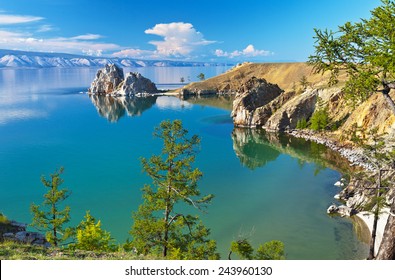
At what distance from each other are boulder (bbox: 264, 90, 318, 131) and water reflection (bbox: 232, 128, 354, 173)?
4.86 m

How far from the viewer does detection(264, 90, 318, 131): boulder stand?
104000mm

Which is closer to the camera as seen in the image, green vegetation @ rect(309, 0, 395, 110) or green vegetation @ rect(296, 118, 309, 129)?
green vegetation @ rect(309, 0, 395, 110)

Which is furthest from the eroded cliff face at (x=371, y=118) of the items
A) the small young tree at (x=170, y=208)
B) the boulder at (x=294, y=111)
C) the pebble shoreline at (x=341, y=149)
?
the small young tree at (x=170, y=208)

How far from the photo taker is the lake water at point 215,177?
138 ft

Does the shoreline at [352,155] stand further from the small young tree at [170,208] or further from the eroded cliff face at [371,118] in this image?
the small young tree at [170,208]

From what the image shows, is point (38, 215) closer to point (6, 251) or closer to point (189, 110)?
point (6, 251)

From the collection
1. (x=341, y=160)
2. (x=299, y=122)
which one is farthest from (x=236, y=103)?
(x=341, y=160)

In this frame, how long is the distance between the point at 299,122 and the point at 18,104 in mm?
132968

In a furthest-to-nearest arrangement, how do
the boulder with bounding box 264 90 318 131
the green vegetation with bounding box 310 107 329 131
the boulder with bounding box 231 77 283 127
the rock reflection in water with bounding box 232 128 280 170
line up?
the boulder with bounding box 231 77 283 127 → the boulder with bounding box 264 90 318 131 → the green vegetation with bounding box 310 107 329 131 → the rock reflection in water with bounding box 232 128 280 170

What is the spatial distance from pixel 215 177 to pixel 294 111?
171ft

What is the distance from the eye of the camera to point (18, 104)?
166 m

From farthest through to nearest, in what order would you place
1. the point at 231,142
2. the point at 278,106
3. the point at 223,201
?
the point at 278,106 < the point at 231,142 < the point at 223,201

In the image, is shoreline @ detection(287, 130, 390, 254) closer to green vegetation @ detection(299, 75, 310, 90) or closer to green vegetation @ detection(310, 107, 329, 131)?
green vegetation @ detection(310, 107, 329, 131)

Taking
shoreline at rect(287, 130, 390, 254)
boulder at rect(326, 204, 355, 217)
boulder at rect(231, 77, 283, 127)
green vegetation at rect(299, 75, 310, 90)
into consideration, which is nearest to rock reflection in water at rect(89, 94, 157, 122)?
boulder at rect(231, 77, 283, 127)
